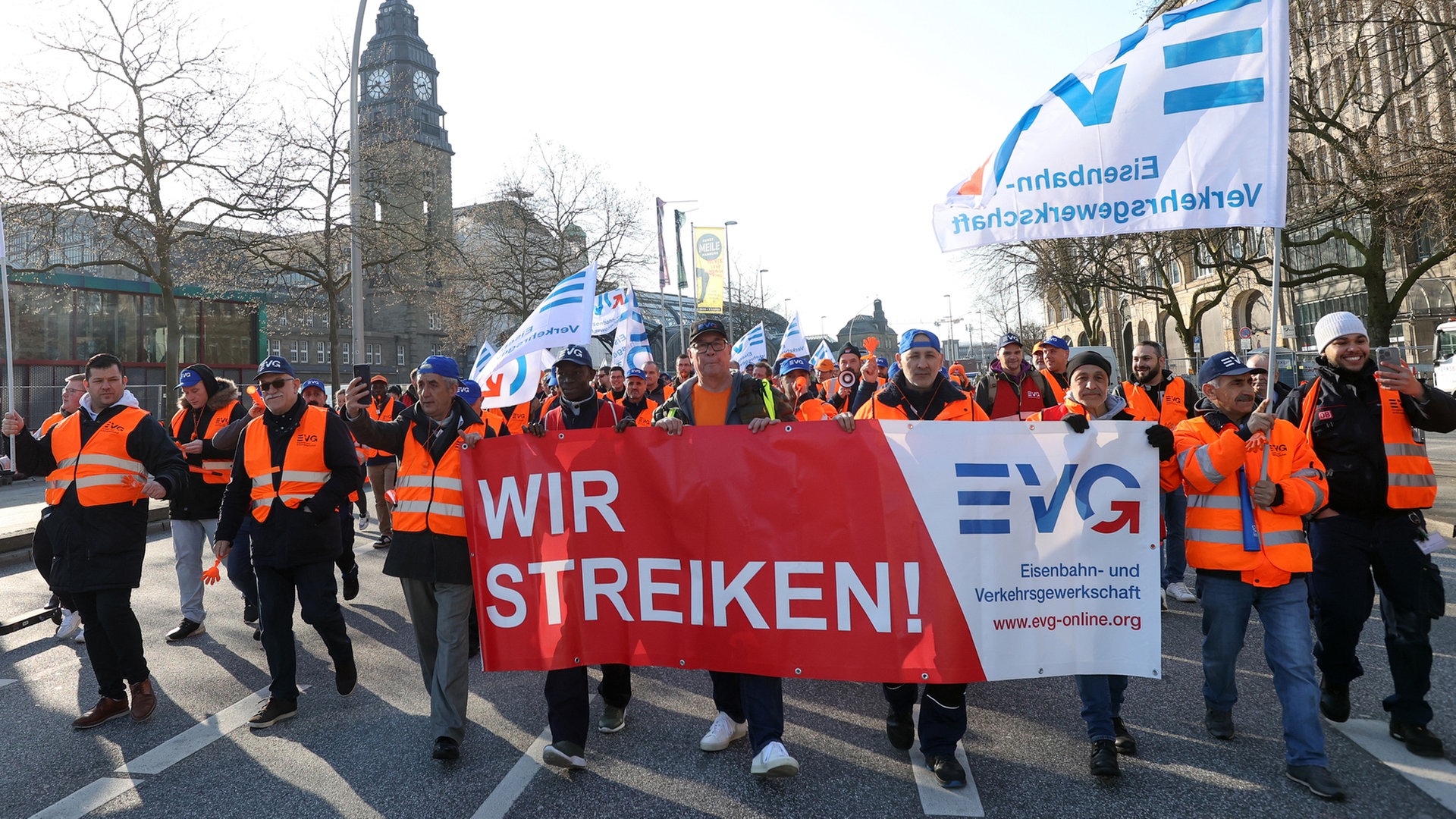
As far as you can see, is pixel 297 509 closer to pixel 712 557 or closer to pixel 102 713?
pixel 102 713

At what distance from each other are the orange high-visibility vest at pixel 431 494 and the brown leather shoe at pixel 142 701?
190 centimetres

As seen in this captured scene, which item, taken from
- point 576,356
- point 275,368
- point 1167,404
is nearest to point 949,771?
point 576,356

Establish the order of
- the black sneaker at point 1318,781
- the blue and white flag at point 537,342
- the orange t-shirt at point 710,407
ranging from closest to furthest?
the black sneaker at point 1318,781 → the orange t-shirt at point 710,407 → the blue and white flag at point 537,342

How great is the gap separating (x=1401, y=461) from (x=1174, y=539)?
2.90 metres

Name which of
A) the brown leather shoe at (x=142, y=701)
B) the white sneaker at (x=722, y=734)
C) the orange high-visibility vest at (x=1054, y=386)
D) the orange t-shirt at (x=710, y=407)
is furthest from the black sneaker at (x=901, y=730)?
the orange high-visibility vest at (x=1054, y=386)

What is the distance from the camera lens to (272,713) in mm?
4938

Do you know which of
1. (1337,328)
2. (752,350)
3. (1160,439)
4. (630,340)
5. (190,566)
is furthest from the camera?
(752,350)

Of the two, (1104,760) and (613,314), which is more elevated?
(613,314)

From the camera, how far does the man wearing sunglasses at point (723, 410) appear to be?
4387 millimetres

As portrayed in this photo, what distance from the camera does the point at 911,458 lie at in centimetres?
421

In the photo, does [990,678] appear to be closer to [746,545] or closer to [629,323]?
[746,545]

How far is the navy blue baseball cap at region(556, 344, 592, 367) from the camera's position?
5219 mm

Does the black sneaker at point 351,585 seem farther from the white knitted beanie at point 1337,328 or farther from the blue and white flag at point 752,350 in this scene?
the blue and white flag at point 752,350

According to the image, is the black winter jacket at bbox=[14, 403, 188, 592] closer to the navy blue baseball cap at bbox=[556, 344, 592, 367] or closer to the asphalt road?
the asphalt road
